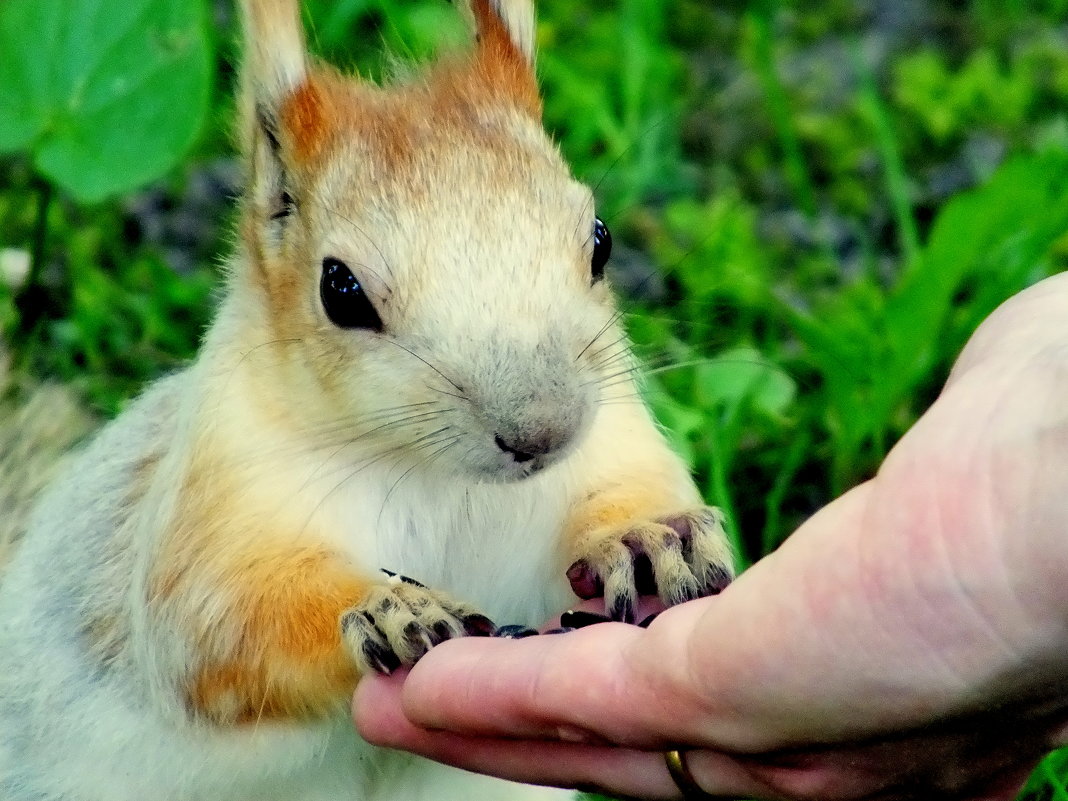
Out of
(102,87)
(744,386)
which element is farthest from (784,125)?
(102,87)

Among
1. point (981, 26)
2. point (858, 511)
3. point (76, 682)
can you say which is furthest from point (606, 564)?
point (981, 26)

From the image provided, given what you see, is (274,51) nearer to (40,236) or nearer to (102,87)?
(102,87)

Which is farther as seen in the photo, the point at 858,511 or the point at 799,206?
the point at 799,206

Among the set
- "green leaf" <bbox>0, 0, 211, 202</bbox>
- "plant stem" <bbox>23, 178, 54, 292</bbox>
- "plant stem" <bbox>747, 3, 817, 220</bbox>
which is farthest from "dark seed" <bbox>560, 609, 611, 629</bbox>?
"plant stem" <bbox>747, 3, 817, 220</bbox>

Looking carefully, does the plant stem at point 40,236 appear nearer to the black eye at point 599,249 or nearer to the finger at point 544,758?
the black eye at point 599,249

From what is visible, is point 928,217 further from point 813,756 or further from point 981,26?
point 813,756

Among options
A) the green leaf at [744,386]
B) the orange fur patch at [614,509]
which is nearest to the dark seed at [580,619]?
the orange fur patch at [614,509]
